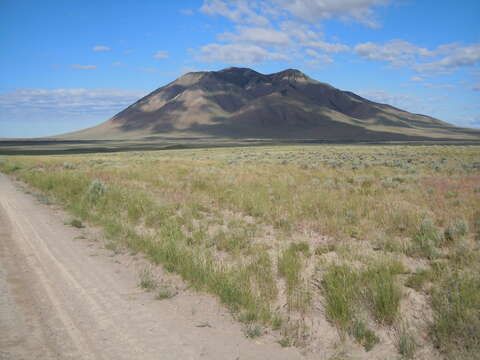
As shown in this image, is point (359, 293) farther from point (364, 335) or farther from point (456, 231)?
point (456, 231)

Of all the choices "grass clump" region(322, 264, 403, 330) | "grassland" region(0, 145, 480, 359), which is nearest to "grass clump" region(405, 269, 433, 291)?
"grassland" region(0, 145, 480, 359)

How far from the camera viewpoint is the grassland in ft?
14.4

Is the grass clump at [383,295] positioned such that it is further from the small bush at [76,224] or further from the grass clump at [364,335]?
the small bush at [76,224]

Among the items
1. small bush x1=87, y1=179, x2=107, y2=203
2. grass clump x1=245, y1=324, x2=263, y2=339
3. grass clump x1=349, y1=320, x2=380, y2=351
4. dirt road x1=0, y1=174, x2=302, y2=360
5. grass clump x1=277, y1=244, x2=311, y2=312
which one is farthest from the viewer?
small bush x1=87, y1=179, x2=107, y2=203

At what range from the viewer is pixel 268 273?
5.98 meters

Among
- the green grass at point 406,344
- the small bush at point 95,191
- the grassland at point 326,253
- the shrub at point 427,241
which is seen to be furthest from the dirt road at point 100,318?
the small bush at point 95,191

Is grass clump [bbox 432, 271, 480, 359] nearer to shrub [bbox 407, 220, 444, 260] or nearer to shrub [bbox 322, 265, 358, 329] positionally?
shrub [bbox 322, 265, 358, 329]

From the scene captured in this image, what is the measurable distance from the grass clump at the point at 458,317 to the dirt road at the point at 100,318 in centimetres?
175

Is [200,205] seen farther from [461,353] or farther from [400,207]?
[461,353]

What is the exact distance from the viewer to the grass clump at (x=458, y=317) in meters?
3.84

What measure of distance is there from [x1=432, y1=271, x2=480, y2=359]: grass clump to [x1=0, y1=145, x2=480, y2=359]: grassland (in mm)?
14

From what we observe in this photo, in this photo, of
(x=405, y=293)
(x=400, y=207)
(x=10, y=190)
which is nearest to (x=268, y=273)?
(x=405, y=293)

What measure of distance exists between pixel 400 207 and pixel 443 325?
6675mm

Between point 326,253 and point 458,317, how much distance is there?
328cm
